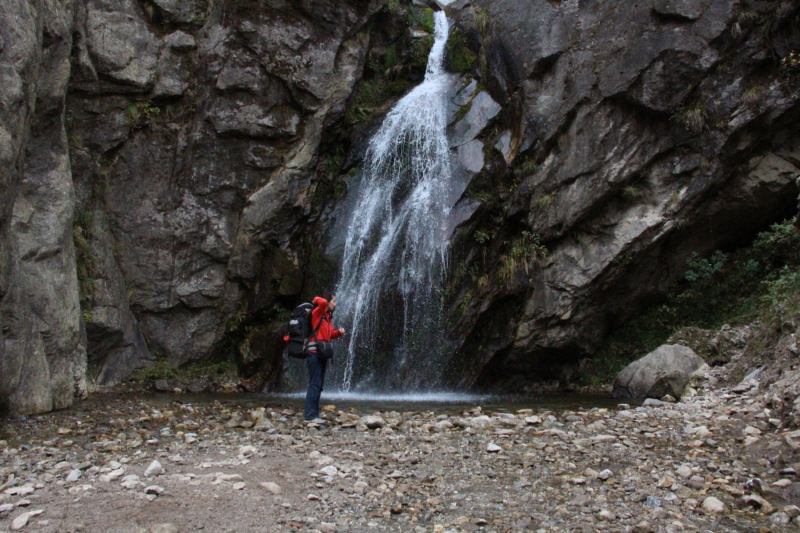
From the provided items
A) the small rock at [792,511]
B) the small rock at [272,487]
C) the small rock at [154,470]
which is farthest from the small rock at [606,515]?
the small rock at [154,470]

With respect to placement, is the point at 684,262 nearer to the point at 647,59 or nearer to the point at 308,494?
the point at 647,59

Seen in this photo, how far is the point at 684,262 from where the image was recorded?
1251 centimetres

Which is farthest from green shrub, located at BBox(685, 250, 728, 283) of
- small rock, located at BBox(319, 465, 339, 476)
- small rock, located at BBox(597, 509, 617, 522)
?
small rock, located at BBox(319, 465, 339, 476)

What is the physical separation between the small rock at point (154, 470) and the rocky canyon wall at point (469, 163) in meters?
6.72

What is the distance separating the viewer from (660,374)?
30.4 feet

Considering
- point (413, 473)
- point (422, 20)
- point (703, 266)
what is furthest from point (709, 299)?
point (422, 20)

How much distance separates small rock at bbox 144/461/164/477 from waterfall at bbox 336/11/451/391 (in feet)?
23.2

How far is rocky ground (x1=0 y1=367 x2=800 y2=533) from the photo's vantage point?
381cm

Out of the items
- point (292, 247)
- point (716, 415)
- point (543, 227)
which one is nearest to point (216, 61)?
point (292, 247)

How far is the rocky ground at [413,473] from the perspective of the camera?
3.81 meters

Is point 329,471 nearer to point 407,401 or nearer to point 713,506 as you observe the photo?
point 713,506

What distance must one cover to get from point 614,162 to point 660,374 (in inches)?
181

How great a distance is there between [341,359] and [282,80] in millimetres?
6349

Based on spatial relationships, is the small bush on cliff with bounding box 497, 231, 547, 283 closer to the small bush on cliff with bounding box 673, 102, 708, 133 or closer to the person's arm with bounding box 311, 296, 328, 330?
the small bush on cliff with bounding box 673, 102, 708, 133
